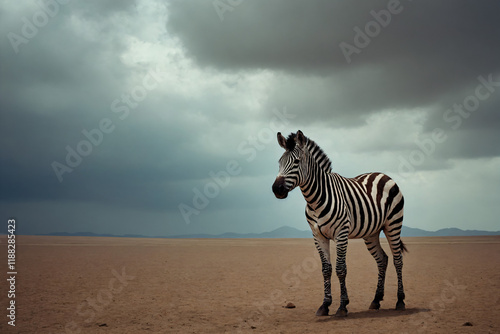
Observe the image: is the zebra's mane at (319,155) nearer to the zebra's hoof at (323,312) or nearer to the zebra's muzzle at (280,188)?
the zebra's muzzle at (280,188)

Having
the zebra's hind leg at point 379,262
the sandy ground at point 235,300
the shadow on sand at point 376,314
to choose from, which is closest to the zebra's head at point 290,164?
the sandy ground at point 235,300

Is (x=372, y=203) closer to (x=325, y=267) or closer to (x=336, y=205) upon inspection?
(x=336, y=205)

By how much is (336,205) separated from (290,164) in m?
1.45

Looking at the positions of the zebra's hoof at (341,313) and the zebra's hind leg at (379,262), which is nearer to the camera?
the zebra's hoof at (341,313)

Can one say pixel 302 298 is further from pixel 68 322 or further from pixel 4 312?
pixel 4 312

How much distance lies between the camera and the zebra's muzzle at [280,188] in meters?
7.73

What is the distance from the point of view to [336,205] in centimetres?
877

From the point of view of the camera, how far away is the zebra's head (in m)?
7.82

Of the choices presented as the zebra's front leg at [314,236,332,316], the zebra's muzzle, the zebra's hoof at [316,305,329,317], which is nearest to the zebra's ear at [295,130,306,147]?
the zebra's muzzle

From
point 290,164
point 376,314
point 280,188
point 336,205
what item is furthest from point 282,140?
point 376,314

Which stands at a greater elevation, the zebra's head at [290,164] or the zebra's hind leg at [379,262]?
the zebra's head at [290,164]

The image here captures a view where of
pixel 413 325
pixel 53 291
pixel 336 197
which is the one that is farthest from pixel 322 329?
pixel 53 291

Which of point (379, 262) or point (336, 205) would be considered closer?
point (336, 205)

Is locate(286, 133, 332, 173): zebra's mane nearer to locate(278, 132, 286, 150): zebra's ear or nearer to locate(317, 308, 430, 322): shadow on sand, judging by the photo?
locate(278, 132, 286, 150): zebra's ear
